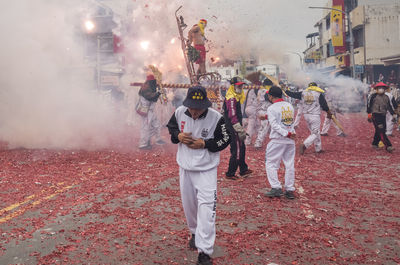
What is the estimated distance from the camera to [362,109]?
28.0m

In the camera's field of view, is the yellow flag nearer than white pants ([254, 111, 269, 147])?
No

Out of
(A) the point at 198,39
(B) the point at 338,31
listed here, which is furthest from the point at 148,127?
(B) the point at 338,31

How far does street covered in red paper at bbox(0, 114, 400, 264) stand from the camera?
152 inches

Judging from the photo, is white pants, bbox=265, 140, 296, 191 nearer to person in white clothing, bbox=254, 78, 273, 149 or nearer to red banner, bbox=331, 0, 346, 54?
person in white clothing, bbox=254, 78, 273, 149

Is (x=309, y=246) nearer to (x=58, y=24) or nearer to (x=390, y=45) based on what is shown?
(x=58, y=24)

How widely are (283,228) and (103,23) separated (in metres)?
22.4

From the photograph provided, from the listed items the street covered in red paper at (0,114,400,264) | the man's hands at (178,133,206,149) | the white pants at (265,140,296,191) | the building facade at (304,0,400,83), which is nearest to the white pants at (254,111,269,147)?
the street covered in red paper at (0,114,400,264)

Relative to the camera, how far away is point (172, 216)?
198 inches

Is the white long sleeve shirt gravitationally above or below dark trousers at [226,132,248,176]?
above

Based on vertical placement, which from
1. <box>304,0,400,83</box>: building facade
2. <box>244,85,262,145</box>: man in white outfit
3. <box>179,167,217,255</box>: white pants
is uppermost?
<box>304,0,400,83</box>: building facade

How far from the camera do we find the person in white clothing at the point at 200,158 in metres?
3.62

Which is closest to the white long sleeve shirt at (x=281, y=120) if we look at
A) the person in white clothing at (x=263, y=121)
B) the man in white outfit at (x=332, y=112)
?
the person in white clothing at (x=263, y=121)

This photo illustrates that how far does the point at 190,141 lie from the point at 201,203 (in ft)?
2.07

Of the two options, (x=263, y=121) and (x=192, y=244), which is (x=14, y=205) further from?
(x=263, y=121)
